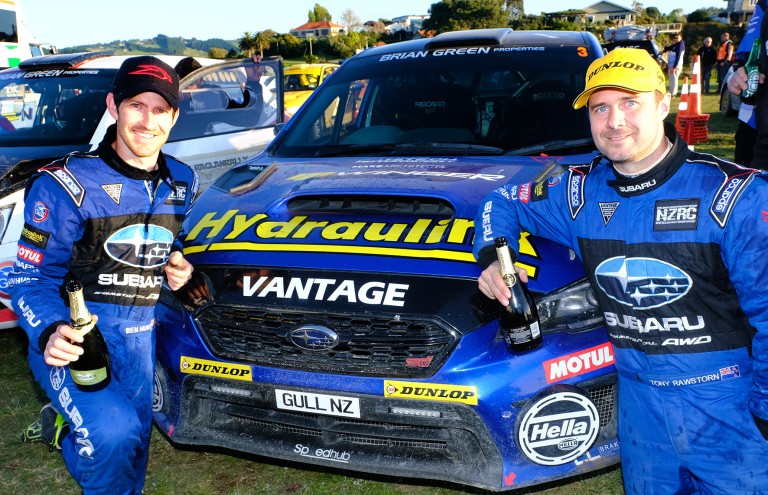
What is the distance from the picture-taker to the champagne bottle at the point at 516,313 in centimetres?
241

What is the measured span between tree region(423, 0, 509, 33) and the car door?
84226mm

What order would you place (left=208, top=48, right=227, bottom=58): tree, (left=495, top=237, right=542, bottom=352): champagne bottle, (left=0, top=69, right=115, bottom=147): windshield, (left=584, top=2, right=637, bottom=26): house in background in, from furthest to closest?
(left=584, top=2, right=637, bottom=26): house in background
(left=208, top=48, right=227, bottom=58): tree
(left=0, top=69, right=115, bottom=147): windshield
(left=495, top=237, right=542, bottom=352): champagne bottle

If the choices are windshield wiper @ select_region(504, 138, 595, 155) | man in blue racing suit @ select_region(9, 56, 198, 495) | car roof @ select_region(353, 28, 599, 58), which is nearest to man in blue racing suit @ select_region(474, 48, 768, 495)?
windshield wiper @ select_region(504, 138, 595, 155)

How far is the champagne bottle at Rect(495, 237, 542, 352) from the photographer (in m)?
2.41

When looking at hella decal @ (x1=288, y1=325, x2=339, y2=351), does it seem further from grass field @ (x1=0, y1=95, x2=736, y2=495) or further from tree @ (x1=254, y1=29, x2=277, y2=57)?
tree @ (x1=254, y1=29, x2=277, y2=57)

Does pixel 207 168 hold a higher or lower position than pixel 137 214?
lower

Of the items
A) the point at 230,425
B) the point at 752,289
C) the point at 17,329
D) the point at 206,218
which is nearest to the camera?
the point at 752,289

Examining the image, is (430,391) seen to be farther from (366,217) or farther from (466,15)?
(466,15)

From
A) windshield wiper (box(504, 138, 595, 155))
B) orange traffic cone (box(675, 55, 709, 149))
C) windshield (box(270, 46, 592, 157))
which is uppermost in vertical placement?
windshield (box(270, 46, 592, 157))

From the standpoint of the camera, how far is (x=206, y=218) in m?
3.23

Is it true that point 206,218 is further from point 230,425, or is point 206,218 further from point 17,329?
point 17,329

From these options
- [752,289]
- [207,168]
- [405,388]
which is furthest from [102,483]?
[207,168]

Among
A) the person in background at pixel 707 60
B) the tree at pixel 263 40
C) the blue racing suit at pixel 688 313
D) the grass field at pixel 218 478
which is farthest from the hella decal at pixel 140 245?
the tree at pixel 263 40

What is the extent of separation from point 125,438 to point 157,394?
14.8 inches
